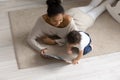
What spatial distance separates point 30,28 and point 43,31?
24 cm

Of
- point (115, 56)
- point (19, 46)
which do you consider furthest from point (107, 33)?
point (19, 46)

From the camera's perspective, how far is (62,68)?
5.43 ft

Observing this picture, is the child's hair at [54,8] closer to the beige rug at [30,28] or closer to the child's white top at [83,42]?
the child's white top at [83,42]

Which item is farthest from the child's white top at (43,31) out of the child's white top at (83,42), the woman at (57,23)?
the child's white top at (83,42)

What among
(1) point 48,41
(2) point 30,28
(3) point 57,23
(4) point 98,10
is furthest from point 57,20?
(4) point 98,10

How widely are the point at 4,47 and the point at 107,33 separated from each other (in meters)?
0.81

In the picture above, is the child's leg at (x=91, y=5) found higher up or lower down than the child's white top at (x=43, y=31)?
higher up

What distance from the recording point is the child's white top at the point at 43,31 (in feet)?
5.53

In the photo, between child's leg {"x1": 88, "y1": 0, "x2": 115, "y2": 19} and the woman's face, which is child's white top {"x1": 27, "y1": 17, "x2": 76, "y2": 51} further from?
child's leg {"x1": 88, "y1": 0, "x2": 115, "y2": 19}

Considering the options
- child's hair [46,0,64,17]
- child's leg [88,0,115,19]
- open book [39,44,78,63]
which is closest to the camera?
child's hair [46,0,64,17]

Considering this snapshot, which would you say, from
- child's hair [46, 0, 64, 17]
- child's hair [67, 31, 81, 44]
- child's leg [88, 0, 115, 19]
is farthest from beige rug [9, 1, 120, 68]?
child's hair [46, 0, 64, 17]

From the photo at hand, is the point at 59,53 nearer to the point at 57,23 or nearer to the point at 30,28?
the point at 57,23

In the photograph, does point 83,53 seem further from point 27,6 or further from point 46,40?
point 27,6

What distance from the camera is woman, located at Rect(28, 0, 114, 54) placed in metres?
1.55
